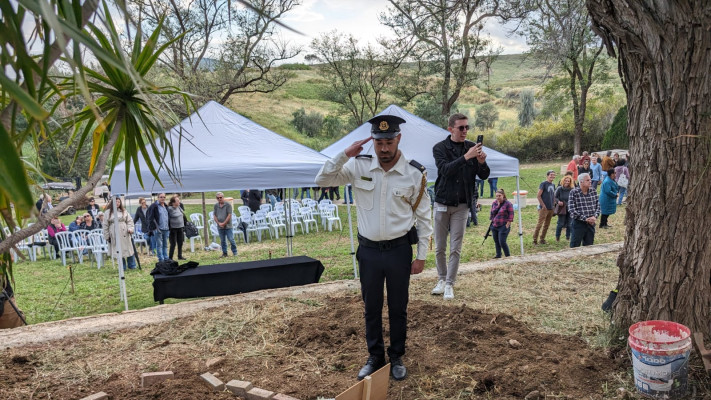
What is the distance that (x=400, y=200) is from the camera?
13.2ft

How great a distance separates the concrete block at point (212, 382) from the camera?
12.3ft

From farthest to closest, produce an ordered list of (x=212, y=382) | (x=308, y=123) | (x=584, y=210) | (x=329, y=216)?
(x=308, y=123), (x=329, y=216), (x=584, y=210), (x=212, y=382)

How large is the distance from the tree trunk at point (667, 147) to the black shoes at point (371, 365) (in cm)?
217

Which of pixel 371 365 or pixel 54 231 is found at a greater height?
pixel 54 231

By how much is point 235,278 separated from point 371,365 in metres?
3.93

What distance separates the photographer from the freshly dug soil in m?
3.72

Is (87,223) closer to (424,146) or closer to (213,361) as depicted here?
(424,146)

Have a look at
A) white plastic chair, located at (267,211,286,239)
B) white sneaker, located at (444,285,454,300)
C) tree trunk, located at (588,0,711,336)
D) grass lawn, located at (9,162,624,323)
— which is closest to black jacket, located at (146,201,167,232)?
grass lawn, located at (9,162,624,323)

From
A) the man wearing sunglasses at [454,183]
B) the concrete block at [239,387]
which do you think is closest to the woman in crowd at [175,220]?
the man wearing sunglasses at [454,183]

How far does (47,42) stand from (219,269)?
6.33 meters

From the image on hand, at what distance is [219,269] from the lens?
7547 millimetres

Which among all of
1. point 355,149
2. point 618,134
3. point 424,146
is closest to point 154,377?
point 355,149

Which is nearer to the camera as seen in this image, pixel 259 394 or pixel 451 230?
pixel 259 394

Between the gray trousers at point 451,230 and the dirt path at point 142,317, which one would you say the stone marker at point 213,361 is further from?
the gray trousers at point 451,230
